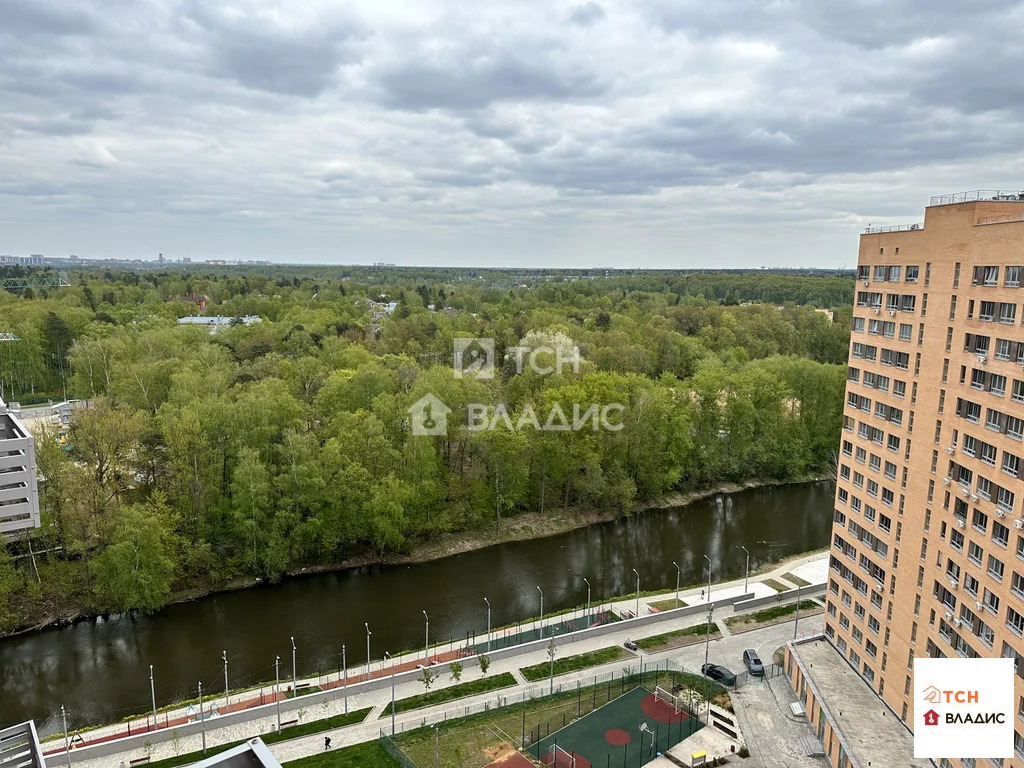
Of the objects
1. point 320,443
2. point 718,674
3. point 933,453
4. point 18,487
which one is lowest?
point 718,674

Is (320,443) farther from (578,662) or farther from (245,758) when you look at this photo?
(245,758)

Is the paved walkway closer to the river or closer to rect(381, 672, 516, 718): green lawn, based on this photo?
rect(381, 672, 516, 718): green lawn

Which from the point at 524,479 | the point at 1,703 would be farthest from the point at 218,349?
the point at 1,703

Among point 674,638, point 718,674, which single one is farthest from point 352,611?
point 718,674

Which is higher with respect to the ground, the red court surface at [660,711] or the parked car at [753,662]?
the parked car at [753,662]

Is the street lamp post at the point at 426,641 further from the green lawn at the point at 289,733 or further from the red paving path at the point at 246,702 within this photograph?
the green lawn at the point at 289,733

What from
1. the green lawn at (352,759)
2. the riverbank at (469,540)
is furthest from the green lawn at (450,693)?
the riverbank at (469,540)

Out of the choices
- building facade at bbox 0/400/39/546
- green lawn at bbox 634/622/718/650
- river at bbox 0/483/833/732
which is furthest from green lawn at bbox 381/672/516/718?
building facade at bbox 0/400/39/546
